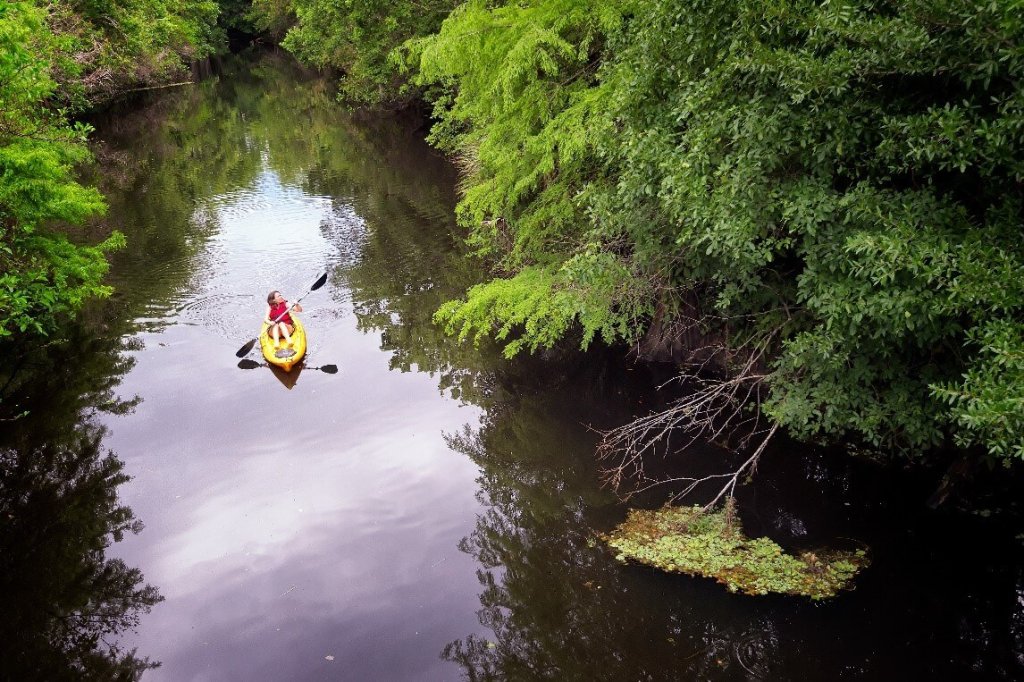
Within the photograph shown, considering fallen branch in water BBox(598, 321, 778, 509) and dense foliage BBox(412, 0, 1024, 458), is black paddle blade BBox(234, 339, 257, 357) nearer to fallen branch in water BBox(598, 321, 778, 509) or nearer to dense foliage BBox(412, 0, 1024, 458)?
dense foliage BBox(412, 0, 1024, 458)

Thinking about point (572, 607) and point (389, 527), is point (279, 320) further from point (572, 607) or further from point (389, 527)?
point (572, 607)

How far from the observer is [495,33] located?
11039mm

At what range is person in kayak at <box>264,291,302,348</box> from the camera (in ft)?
45.1

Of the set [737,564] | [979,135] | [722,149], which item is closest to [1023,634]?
[737,564]

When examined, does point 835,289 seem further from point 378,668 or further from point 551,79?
point 551,79

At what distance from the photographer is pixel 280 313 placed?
1440cm

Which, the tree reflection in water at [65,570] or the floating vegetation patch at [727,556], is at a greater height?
the tree reflection in water at [65,570]

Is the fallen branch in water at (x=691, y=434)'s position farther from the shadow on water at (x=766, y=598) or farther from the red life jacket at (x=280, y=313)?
the red life jacket at (x=280, y=313)

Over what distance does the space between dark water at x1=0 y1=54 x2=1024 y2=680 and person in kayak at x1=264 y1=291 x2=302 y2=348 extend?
2.24 feet

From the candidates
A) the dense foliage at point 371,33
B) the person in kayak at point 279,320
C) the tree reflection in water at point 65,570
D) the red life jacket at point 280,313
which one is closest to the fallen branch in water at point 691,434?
the tree reflection in water at point 65,570

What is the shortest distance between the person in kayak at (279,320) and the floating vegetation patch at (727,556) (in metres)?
7.72

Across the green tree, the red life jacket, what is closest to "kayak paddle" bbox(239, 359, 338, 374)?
the red life jacket

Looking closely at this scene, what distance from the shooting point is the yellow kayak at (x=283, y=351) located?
43.9 ft

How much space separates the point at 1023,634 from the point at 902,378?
2898mm
